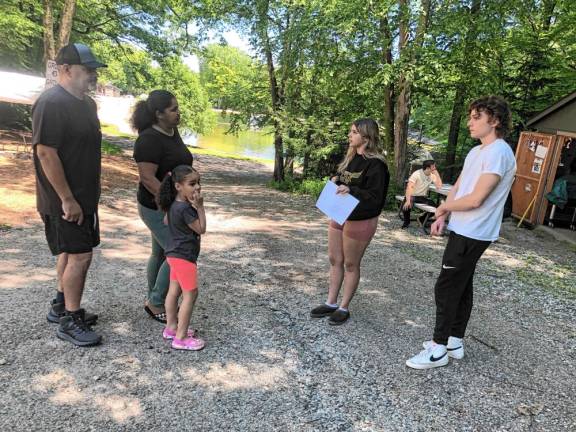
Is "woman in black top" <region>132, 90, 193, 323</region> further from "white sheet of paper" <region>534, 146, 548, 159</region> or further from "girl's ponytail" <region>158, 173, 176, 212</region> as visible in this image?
"white sheet of paper" <region>534, 146, 548, 159</region>

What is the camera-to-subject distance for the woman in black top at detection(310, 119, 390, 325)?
3.51 m

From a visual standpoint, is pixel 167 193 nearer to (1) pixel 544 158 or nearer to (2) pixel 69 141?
Answer: (2) pixel 69 141

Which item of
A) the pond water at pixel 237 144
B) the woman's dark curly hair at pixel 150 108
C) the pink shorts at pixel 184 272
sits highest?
the woman's dark curly hair at pixel 150 108

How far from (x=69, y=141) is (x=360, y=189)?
2.08 meters

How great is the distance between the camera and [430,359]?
10.4 ft

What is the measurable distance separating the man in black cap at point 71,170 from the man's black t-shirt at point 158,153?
0.98ft

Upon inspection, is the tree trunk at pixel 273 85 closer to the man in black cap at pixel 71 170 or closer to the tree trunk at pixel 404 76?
the tree trunk at pixel 404 76

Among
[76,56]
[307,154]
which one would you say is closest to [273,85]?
[307,154]

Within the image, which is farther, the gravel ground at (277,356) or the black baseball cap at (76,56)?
the black baseball cap at (76,56)

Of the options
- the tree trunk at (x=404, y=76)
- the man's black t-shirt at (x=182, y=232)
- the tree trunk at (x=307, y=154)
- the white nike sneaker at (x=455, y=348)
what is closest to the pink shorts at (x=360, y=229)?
the white nike sneaker at (x=455, y=348)

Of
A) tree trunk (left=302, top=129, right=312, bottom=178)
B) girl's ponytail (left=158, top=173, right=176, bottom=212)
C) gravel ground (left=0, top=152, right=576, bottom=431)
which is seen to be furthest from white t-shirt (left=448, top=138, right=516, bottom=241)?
tree trunk (left=302, top=129, right=312, bottom=178)

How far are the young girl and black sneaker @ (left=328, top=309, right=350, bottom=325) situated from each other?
1253 millimetres

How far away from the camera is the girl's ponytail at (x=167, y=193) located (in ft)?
9.84

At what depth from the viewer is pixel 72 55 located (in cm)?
289
